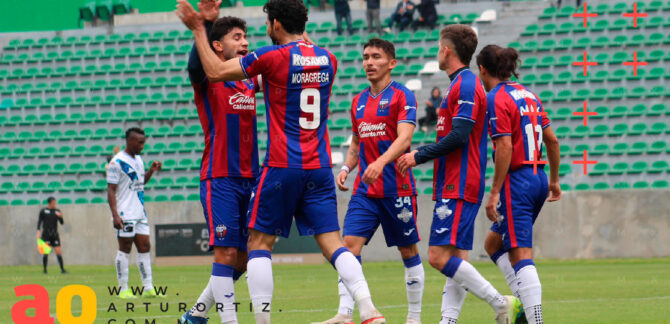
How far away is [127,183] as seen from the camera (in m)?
13.4

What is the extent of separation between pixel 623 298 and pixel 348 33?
18.6 m

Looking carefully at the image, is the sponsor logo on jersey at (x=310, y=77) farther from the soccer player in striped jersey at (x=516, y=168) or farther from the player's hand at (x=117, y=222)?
the player's hand at (x=117, y=222)

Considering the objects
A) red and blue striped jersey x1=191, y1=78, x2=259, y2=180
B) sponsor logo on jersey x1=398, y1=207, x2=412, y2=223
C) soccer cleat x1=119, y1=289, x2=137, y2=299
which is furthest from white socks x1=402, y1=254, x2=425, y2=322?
soccer cleat x1=119, y1=289, x2=137, y2=299

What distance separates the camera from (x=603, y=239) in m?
20.6

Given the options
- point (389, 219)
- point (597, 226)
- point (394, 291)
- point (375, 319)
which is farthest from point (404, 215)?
point (597, 226)

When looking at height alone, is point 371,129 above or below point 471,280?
above

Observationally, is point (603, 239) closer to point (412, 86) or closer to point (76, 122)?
point (412, 86)

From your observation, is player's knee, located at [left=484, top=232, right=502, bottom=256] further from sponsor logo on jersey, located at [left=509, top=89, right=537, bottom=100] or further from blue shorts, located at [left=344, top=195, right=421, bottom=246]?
sponsor logo on jersey, located at [left=509, top=89, right=537, bottom=100]

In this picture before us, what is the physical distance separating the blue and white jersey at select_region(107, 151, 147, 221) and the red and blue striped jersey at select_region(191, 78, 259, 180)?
6.23 m

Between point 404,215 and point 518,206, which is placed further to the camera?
point 404,215

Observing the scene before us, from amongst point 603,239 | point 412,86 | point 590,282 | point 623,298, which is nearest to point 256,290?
point 623,298

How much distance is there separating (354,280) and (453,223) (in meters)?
1.04

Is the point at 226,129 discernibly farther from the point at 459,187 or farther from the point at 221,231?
the point at 459,187

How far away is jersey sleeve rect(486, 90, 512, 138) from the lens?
7316mm
